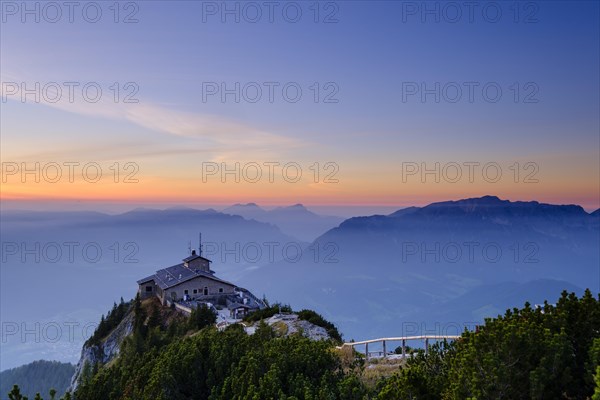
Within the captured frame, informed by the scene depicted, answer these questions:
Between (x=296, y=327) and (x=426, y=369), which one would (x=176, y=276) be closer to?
(x=296, y=327)

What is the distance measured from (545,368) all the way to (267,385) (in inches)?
308

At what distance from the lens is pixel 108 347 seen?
7119 cm

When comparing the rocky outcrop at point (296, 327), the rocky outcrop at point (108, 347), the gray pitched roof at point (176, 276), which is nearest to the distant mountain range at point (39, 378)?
the gray pitched roof at point (176, 276)

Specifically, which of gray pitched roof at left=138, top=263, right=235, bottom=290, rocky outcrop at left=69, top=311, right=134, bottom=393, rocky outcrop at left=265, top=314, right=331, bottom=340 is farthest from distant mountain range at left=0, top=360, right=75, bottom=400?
rocky outcrop at left=265, top=314, right=331, bottom=340

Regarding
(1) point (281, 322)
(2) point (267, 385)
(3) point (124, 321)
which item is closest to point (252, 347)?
(2) point (267, 385)

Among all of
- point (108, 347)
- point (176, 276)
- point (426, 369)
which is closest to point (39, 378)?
point (108, 347)

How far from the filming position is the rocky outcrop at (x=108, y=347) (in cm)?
6756

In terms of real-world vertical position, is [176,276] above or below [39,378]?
above

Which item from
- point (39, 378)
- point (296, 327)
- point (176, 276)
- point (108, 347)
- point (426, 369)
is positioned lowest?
point (39, 378)

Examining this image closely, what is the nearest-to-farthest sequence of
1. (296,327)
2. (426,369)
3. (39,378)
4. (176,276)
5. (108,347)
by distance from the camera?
(426,369) → (296,327) → (108,347) → (176,276) → (39,378)

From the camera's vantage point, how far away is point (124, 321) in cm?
7375

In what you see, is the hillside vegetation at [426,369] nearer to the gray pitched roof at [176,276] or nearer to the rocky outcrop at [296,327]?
the rocky outcrop at [296,327]

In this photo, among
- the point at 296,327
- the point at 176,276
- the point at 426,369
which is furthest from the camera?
the point at 176,276

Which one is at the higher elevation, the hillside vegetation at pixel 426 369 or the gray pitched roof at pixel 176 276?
the hillside vegetation at pixel 426 369
